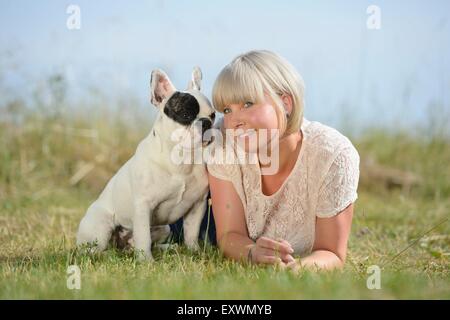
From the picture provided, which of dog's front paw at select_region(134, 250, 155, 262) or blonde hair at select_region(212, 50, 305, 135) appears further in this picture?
dog's front paw at select_region(134, 250, 155, 262)

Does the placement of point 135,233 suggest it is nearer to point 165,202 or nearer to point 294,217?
point 165,202

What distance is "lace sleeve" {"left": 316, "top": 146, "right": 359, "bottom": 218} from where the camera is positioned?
3049 millimetres

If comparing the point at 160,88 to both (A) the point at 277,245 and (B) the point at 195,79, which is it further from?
(A) the point at 277,245

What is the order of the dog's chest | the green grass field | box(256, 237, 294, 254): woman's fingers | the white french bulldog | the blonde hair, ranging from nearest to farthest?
the green grass field < box(256, 237, 294, 254): woman's fingers < the blonde hair < the white french bulldog < the dog's chest

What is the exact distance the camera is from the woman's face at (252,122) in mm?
2924

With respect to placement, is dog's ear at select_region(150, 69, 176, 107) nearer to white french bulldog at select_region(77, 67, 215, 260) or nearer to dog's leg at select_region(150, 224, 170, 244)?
white french bulldog at select_region(77, 67, 215, 260)

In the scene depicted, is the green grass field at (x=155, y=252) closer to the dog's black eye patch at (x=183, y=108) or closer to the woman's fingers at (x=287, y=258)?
the woman's fingers at (x=287, y=258)

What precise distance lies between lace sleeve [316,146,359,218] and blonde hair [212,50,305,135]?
270 millimetres

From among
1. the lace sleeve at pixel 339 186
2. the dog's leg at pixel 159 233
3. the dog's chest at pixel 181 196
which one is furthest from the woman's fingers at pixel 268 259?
A: the dog's leg at pixel 159 233

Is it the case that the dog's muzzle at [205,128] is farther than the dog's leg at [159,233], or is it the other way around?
the dog's leg at [159,233]

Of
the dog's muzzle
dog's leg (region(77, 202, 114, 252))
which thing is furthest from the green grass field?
the dog's muzzle

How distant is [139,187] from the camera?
10.2 feet

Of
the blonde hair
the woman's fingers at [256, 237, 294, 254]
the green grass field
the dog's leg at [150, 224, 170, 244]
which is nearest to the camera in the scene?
the green grass field
